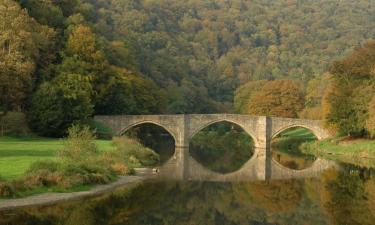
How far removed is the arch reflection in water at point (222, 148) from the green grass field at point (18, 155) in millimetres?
10185

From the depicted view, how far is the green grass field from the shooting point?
32.0m

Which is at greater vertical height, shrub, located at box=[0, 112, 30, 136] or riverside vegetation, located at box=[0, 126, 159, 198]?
Result: shrub, located at box=[0, 112, 30, 136]

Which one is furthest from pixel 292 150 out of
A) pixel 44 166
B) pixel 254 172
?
pixel 44 166

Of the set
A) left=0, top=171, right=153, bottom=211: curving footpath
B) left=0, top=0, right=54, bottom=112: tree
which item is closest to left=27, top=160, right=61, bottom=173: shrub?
left=0, top=171, right=153, bottom=211: curving footpath

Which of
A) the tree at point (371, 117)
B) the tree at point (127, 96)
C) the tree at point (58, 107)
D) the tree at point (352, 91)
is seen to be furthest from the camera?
the tree at point (127, 96)

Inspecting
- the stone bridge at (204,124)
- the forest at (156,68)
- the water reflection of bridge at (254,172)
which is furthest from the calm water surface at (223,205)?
the forest at (156,68)

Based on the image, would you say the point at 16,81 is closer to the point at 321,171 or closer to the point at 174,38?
the point at 321,171

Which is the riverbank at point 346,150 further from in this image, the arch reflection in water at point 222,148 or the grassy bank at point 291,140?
the arch reflection in water at point 222,148

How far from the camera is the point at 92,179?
33.0 metres

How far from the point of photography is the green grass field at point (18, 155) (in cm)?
3203

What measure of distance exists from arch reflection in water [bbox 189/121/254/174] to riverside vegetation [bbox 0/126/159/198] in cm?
1254

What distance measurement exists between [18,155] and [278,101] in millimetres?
53987

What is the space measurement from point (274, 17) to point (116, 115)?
130m

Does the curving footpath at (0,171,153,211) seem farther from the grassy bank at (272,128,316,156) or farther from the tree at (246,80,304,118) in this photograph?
the tree at (246,80,304,118)
